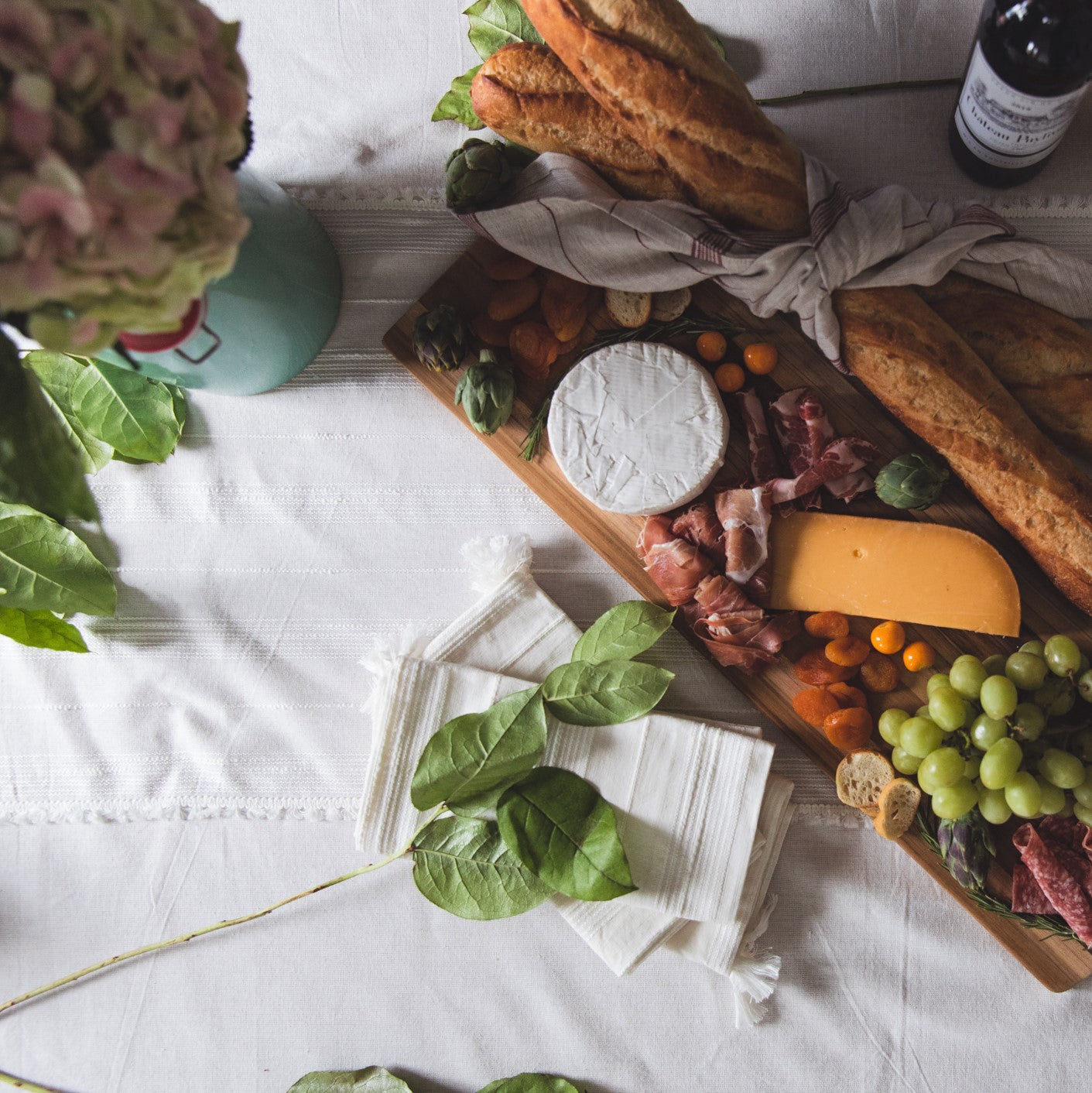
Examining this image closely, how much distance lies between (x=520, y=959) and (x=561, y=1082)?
0.14 meters

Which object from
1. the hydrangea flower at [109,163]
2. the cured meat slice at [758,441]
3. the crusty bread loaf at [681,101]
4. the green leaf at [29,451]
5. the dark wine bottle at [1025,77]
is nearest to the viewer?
the hydrangea flower at [109,163]

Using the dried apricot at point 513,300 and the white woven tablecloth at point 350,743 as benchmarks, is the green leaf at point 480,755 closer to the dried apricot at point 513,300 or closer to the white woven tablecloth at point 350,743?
the white woven tablecloth at point 350,743

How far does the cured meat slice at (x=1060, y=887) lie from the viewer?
39.3 inches

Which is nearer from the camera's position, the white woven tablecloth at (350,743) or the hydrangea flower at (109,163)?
the hydrangea flower at (109,163)

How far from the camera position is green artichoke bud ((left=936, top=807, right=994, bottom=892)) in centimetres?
102

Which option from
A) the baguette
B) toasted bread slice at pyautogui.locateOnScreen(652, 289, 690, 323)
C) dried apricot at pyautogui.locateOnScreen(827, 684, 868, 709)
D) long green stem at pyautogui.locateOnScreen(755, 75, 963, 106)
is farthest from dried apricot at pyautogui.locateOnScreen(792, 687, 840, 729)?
long green stem at pyautogui.locateOnScreen(755, 75, 963, 106)

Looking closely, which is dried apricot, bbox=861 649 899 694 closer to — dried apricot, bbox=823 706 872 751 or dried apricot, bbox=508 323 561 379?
dried apricot, bbox=823 706 872 751

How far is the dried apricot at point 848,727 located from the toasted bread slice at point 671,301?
19.8 inches

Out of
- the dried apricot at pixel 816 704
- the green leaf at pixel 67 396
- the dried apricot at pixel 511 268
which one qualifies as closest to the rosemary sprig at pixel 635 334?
the dried apricot at pixel 511 268

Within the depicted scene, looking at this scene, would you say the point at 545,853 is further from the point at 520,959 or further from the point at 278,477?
the point at 278,477

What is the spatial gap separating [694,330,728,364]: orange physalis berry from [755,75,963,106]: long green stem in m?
0.30

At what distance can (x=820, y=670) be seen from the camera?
1074 mm

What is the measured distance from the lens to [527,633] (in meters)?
1.13

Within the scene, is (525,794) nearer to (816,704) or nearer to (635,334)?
(816,704)
